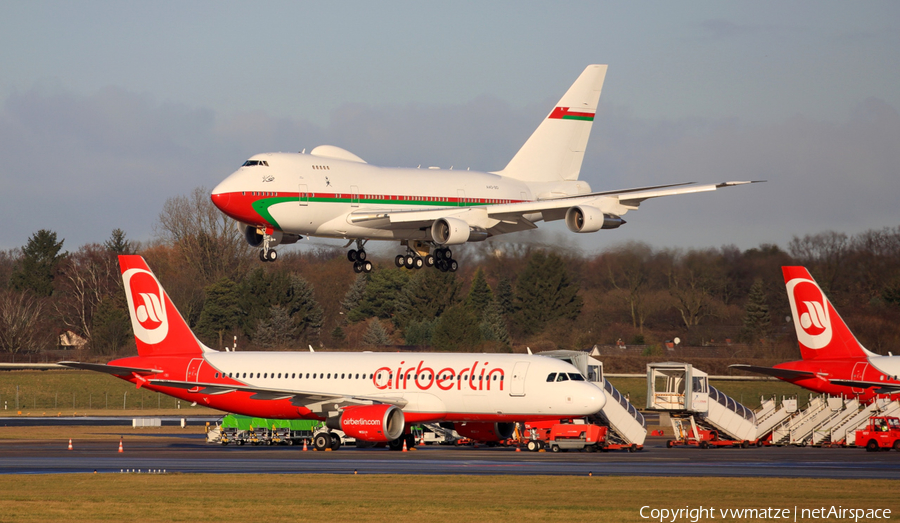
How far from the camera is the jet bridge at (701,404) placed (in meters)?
52.7

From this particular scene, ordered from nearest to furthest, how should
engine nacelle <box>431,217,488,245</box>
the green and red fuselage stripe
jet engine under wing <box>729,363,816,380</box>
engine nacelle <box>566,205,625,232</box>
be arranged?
1. the green and red fuselage stripe
2. engine nacelle <box>431,217,488,245</box>
3. engine nacelle <box>566,205,625,232</box>
4. jet engine under wing <box>729,363,816,380</box>

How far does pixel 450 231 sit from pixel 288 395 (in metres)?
9.86

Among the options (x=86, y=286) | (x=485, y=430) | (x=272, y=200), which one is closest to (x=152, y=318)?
(x=272, y=200)

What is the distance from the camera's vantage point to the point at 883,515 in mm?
23844

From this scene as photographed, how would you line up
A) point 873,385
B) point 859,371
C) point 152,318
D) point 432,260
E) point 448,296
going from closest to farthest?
point 432,260
point 152,318
point 873,385
point 859,371
point 448,296

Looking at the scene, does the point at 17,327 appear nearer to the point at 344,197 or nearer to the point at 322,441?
the point at 322,441

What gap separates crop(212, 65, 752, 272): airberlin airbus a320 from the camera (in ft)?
141

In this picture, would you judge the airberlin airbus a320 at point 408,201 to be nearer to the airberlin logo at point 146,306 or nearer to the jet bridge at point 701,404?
the airberlin logo at point 146,306

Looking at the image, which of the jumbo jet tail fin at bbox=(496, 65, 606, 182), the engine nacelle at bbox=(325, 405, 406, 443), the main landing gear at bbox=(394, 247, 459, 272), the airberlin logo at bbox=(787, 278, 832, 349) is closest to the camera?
the engine nacelle at bbox=(325, 405, 406, 443)

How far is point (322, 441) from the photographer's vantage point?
47.7 meters

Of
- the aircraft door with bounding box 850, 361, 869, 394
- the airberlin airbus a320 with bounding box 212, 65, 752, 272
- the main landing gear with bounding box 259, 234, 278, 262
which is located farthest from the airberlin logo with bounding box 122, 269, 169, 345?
the aircraft door with bounding box 850, 361, 869, 394

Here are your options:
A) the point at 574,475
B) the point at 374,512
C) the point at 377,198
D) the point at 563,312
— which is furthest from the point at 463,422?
the point at 563,312

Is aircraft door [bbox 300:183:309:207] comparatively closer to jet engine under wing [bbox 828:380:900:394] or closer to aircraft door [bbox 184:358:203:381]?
aircraft door [bbox 184:358:203:381]

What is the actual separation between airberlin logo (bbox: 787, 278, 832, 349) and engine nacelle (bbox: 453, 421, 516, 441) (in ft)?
60.4
